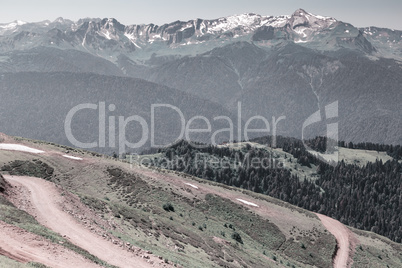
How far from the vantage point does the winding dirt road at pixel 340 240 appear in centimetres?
8125

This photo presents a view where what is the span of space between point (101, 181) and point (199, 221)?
21.2 meters

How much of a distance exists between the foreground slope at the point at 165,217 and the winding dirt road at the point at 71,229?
13 cm

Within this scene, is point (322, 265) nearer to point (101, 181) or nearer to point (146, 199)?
point (146, 199)

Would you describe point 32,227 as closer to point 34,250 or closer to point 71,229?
point 34,250

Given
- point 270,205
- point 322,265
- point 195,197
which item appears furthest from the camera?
point 270,205

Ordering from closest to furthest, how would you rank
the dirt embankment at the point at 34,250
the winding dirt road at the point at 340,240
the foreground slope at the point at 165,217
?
the dirt embankment at the point at 34,250 < the foreground slope at the point at 165,217 < the winding dirt road at the point at 340,240

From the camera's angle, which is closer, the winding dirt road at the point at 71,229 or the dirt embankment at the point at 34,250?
the dirt embankment at the point at 34,250

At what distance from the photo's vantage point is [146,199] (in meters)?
74.0

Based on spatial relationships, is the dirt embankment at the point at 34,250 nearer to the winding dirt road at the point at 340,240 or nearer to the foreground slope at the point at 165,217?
the foreground slope at the point at 165,217

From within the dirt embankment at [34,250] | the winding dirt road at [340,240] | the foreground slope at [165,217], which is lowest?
the winding dirt road at [340,240]

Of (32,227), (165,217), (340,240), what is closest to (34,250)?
(32,227)

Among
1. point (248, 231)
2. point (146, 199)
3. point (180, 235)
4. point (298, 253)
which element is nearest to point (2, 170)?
point (146, 199)

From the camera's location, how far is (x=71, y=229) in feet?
153

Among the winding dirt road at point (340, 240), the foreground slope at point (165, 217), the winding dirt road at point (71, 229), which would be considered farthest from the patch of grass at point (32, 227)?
the winding dirt road at point (340, 240)
